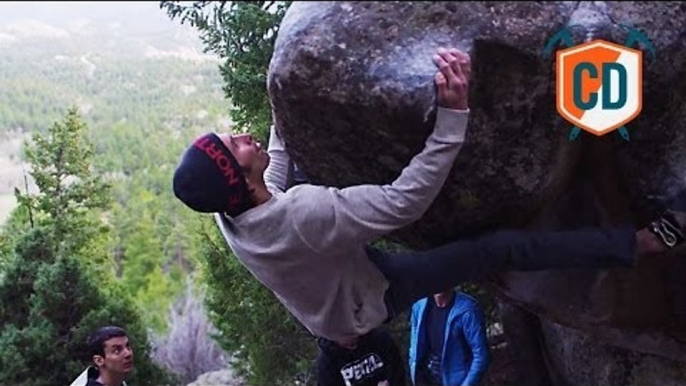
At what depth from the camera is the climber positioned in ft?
10.6

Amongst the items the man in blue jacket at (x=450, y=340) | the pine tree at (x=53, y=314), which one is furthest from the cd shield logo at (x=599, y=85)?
the pine tree at (x=53, y=314)

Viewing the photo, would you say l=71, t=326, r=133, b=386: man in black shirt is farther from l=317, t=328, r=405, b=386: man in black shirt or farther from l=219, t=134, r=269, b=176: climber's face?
l=219, t=134, r=269, b=176: climber's face

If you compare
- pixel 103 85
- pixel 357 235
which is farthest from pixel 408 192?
pixel 103 85

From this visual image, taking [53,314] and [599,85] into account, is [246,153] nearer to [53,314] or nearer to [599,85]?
[599,85]

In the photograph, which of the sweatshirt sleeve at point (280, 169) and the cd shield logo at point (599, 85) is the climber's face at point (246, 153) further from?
the cd shield logo at point (599, 85)

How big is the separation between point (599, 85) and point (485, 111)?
0.44 meters

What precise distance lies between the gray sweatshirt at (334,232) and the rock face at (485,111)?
0.51ft

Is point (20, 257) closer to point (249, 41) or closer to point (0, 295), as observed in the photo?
point (0, 295)

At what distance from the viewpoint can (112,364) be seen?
473 centimetres

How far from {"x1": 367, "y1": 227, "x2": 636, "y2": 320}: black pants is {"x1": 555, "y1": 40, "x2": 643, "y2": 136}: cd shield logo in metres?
0.43

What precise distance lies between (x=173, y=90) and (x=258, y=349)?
3826 mm

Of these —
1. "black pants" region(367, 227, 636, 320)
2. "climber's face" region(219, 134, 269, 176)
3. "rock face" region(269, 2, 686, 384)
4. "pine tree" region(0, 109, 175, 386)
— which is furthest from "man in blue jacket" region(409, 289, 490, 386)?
"pine tree" region(0, 109, 175, 386)

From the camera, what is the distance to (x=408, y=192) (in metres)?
3.25

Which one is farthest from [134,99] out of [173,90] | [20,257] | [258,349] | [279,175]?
[279,175]
